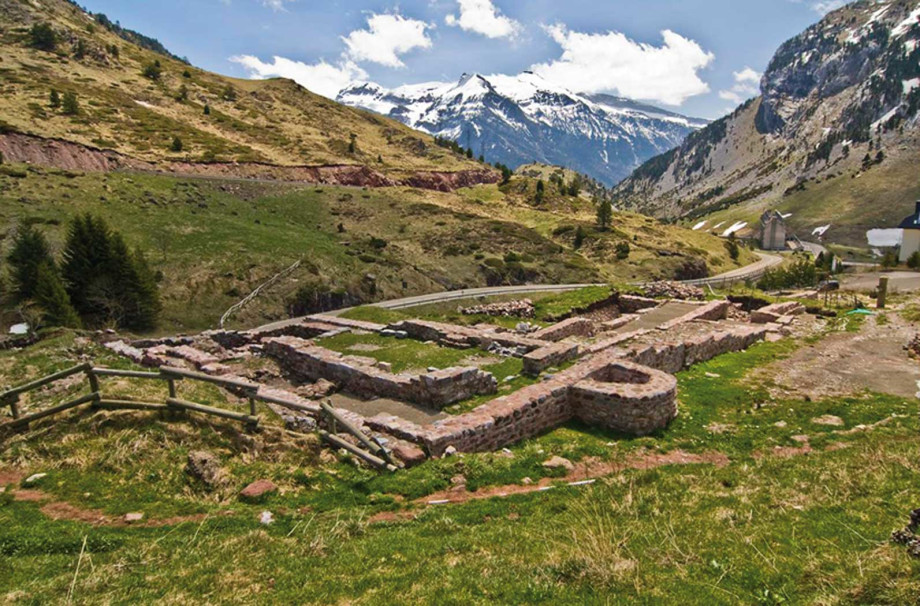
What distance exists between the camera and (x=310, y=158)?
102 meters

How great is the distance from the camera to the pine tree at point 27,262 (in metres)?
33.0

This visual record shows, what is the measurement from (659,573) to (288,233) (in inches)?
2280

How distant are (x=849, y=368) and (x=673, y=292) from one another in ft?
70.4

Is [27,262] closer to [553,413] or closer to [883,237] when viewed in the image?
[553,413]

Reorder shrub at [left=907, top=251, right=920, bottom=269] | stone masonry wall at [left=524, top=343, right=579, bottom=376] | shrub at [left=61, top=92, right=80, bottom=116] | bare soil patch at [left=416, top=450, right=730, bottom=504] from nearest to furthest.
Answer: bare soil patch at [left=416, top=450, right=730, bottom=504], stone masonry wall at [left=524, top=343, right=579, bottom=376], shrub at [left=907, top=251, right=920, bottom=269], shrub at [left=61, top=92, right=80, bottom=116]

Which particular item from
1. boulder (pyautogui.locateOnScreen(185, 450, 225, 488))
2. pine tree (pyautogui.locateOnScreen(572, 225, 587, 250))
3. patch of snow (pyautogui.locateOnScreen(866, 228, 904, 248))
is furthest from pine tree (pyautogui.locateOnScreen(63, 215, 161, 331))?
patch of snow (pyautogui.locateOnScreen(866, 228, 904, 248))

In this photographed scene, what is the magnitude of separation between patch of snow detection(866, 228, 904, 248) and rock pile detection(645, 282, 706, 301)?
16402cm

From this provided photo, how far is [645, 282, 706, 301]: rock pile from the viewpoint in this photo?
4116 centimetres

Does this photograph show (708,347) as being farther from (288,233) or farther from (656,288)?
(288,233)

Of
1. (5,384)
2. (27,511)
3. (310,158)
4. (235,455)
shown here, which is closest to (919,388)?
(235,455)

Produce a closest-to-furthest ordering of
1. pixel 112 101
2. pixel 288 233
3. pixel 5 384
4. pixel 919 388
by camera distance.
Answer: pixel 5 384
pixel 919 388
pixel 288 233
pixel 112 101

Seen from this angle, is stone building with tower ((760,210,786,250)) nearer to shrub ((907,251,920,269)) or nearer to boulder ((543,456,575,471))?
shrub ((907,251,920,269))

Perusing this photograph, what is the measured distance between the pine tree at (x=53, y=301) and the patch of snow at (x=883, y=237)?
20484 cm

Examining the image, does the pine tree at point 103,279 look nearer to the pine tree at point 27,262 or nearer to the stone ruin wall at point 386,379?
the pine tree at point 27,262
